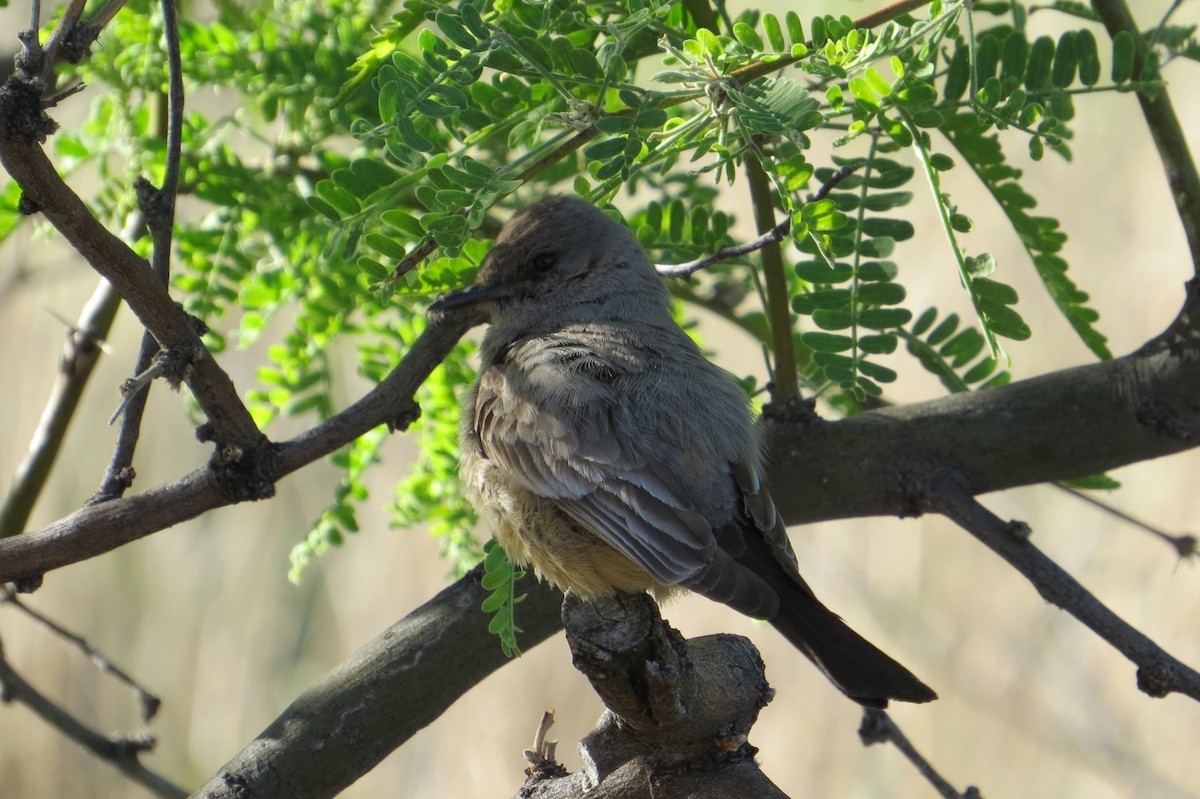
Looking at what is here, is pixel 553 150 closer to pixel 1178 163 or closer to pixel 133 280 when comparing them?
pixel 133 280

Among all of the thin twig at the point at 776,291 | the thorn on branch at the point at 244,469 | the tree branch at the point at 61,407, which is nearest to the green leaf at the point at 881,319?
the thin twig at the point at 776,291

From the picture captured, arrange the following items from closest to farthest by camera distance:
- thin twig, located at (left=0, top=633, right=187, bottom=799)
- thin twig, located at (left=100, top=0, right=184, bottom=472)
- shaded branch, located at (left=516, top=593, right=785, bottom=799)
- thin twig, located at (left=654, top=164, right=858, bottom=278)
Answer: shaded branch, located at (left=516, top=593, right=785, bottom=799) → thin twig, located at (left=100, top=0, right=184, bottom=472) → thin twig, located at (left=654, top=164, right=858, bottom=278) → thin twig, located at (left=0, top=633, right=187, bottom=799)

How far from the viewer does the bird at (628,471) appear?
233cm

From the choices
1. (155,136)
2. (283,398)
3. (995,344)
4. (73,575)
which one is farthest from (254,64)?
(73,575)

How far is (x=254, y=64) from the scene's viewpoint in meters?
2.90

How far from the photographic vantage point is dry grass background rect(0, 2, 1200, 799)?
590cm

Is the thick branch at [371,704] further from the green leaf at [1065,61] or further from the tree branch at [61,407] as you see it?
the green leaf at [1065,61]

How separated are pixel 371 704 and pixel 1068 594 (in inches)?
57.0

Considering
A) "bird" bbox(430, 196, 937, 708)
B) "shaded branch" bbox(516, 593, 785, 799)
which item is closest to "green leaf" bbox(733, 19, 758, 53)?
"bird" bbox(430, 196, 937, 708)

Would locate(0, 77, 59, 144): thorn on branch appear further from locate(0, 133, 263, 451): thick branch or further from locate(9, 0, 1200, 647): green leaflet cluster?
locate(9, 0, 1200, 647): green leaflet cluster

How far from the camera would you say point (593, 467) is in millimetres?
2535

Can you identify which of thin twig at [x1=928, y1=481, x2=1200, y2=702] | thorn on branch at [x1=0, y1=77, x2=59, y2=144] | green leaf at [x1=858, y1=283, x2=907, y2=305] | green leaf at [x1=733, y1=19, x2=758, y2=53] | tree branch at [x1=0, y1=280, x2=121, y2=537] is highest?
tree branch at [x1=0, y1=280, x2=121, y2=537]

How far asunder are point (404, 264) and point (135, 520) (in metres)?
0.70

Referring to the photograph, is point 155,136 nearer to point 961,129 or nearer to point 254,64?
point 254,64
